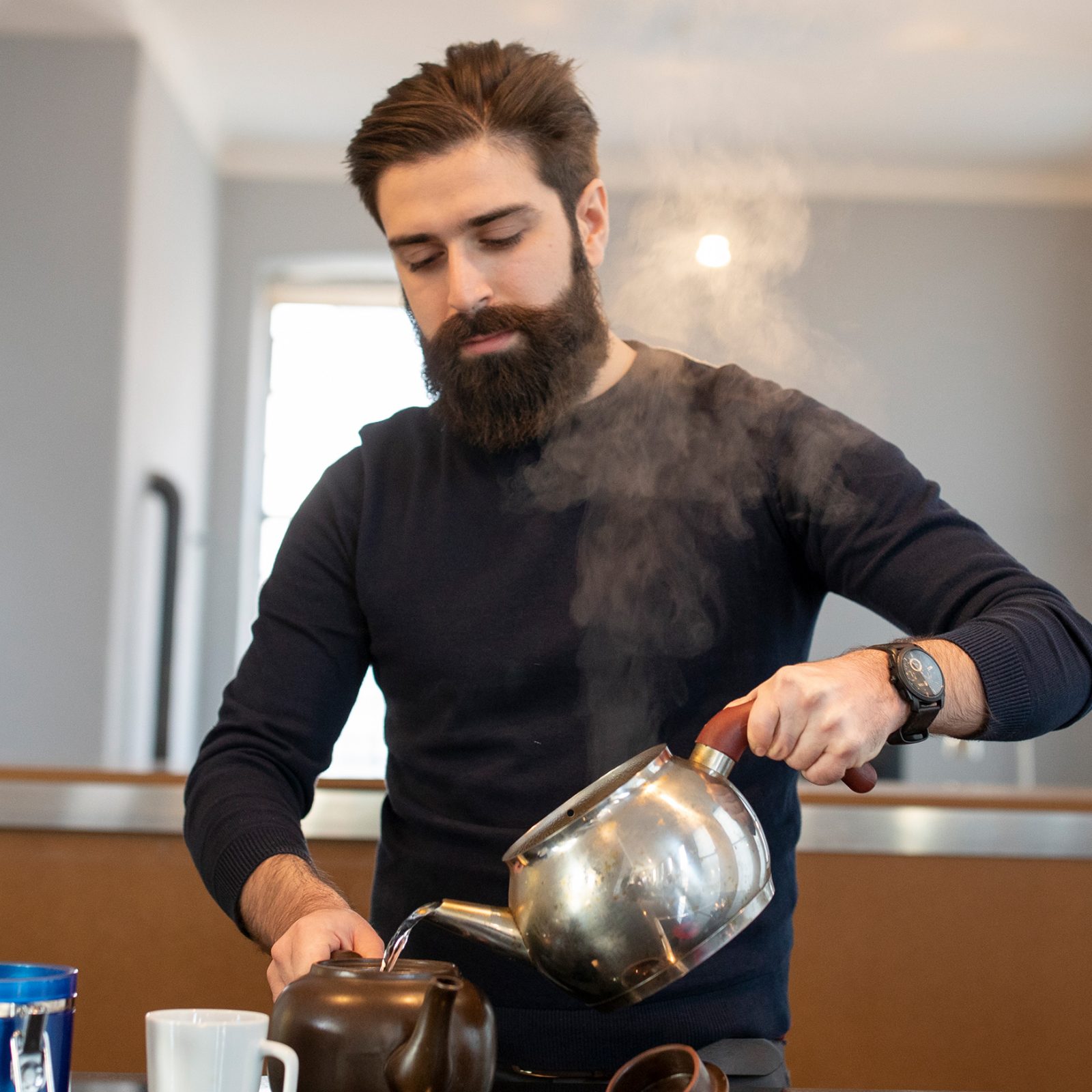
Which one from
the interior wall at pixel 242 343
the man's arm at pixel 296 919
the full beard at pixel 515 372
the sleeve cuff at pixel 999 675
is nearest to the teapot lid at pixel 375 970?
the man's arm at pixel 296 919

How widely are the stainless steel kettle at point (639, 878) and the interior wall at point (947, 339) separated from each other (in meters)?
5.23

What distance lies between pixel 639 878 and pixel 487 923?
15 cm

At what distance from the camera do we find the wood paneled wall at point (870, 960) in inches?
77.5

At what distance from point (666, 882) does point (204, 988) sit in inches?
52.6

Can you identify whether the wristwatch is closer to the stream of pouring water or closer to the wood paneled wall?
the stream of pouring water

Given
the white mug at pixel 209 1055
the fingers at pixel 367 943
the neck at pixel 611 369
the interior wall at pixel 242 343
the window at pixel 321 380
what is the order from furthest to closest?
the window at pixel 321 380 → the interior wall at pixel 242 343 → the neck at pixel 611 369 → the fingers at pixel 367 943 → the white mug at pixel 209 1055

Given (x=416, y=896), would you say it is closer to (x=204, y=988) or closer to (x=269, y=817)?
(x=269, y=817)

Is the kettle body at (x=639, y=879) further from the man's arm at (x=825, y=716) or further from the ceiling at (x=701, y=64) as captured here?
the ceiling at (x=701, y=64)

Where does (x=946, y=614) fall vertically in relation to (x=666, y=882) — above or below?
above

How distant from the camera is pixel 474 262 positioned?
4.93 feet

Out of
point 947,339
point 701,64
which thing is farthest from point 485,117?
point 947,339

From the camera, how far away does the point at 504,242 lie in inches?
59.4

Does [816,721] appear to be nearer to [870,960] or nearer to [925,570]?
[925,570]

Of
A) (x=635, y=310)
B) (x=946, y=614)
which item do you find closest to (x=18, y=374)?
(x=635, y=310)
